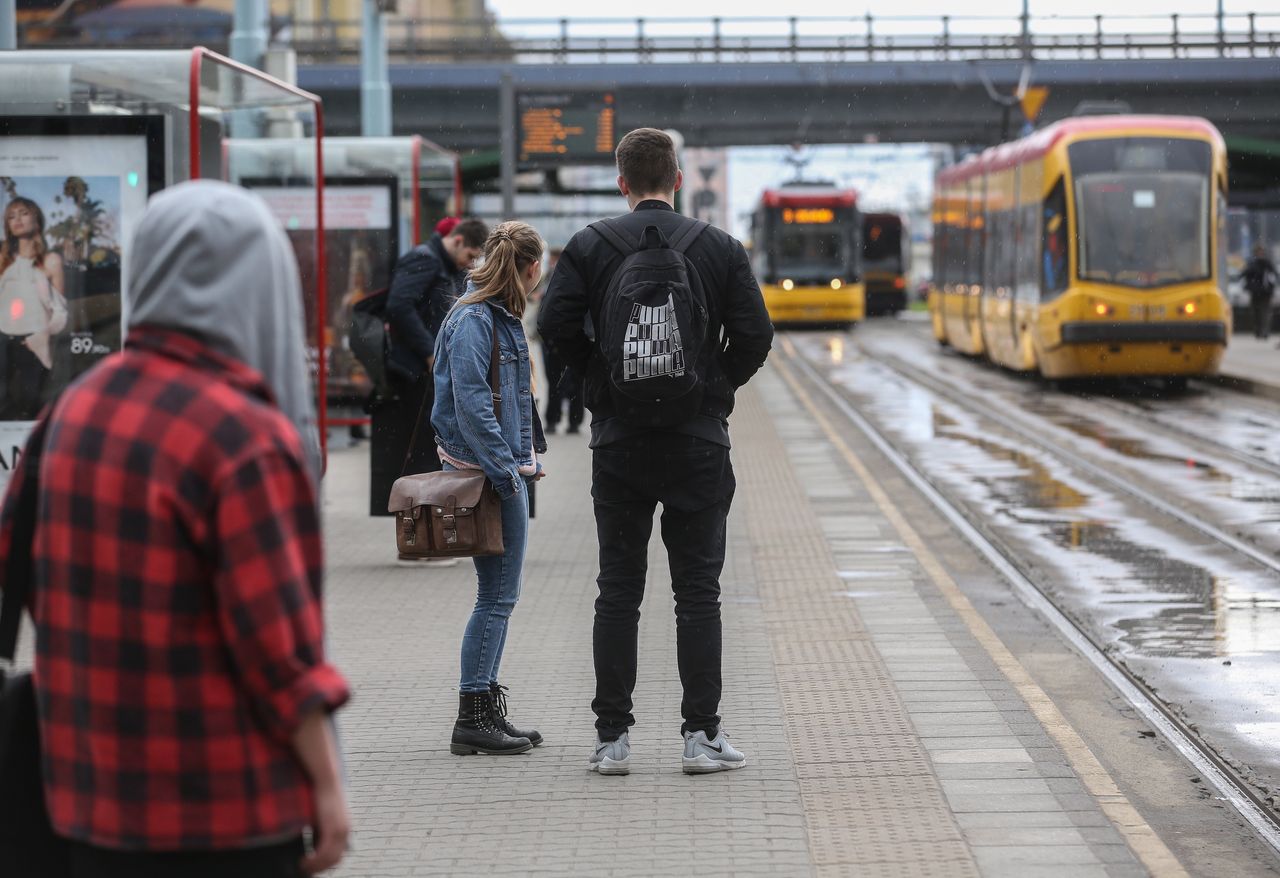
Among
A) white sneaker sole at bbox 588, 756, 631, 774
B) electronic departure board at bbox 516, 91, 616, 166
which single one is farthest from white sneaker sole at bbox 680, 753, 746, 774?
electronic departure board at bbox 516, 91, 616, 166

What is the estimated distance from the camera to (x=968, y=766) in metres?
5.82

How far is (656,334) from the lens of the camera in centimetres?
531

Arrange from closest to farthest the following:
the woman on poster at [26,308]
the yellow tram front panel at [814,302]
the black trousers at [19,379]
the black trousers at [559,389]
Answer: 1. the black trousers at [559,389]
2. the woman on poster at [26,308]
3. the black trousers at [19,379]
4. the yellow tram front panel at [814,302]

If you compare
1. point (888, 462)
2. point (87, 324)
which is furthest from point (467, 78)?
point (87, 324)

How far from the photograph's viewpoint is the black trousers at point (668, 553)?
5.50 m

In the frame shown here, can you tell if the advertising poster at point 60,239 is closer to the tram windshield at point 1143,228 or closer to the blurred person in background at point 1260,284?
the tram windshield at point 1143,228

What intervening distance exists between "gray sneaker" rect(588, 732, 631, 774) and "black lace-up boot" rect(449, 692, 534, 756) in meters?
0.41

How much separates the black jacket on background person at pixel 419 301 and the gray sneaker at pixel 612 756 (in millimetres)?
4000

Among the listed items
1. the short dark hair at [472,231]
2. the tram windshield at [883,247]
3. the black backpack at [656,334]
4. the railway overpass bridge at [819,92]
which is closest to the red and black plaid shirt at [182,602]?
the black backpack at [656,334]

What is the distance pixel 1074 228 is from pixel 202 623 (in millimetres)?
21373

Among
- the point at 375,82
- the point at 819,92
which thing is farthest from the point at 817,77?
the point at 375,82

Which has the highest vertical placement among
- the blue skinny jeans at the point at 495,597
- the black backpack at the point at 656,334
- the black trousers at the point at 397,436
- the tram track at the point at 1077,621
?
the black backpack at the point at 656,334

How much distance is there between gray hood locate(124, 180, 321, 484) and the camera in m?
2.69

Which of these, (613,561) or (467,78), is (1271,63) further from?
(613,561)
